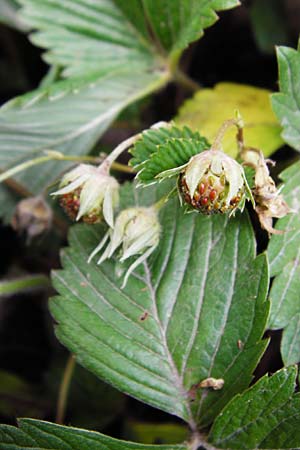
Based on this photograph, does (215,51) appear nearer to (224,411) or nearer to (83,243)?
(83,243)

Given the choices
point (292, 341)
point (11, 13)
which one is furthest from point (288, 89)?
point (11, 13)

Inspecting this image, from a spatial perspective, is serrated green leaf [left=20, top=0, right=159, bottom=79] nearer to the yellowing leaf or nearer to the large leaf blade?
the large leaf blade

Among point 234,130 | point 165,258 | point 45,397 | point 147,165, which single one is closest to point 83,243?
point 165,258

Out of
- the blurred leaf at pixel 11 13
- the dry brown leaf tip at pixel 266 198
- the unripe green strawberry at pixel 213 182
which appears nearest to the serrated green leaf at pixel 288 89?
the dry brown leaf tip at pixel 266 198

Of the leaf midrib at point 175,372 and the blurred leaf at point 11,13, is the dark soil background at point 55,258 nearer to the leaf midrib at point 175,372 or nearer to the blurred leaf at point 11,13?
the blurred leaf at point 11,13

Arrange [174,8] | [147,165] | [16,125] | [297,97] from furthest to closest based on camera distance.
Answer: [16,125], [174,8], [297,97], [147,165]

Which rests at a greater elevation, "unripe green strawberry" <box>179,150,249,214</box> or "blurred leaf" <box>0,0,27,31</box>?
"blurred leaf" <box>0,0,27,31</box>

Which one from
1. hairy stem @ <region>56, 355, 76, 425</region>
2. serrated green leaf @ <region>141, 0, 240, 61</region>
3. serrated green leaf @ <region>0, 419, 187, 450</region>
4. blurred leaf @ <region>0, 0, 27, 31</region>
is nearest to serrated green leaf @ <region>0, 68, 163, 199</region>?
serrated green leaf @ <region>141, 0, 240, 61</region>
